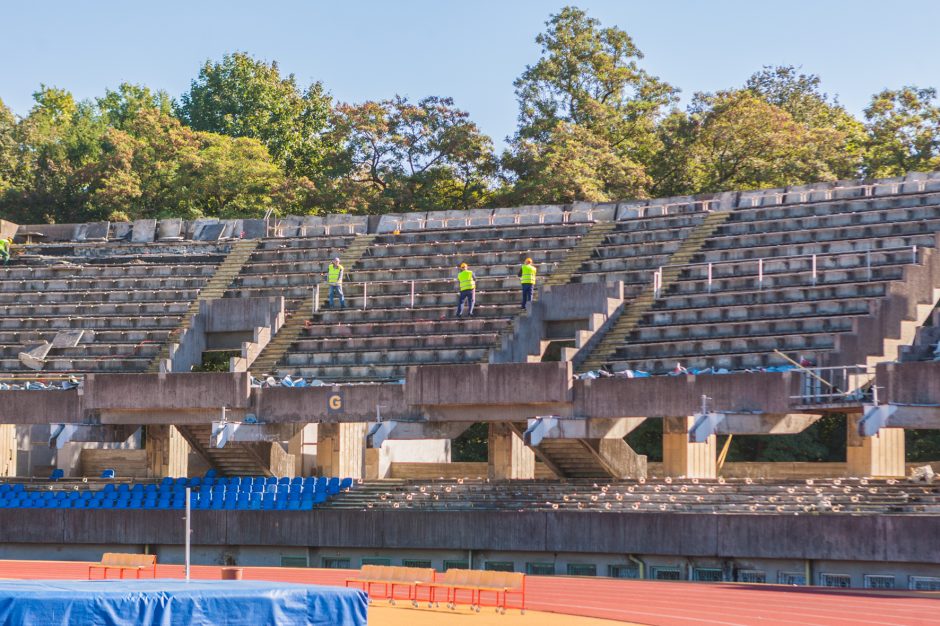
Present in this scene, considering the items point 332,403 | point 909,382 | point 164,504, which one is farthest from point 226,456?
point 909,382

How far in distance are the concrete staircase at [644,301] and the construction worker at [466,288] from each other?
4.19 metres

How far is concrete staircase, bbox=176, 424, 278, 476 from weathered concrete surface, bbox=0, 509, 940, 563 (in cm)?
450

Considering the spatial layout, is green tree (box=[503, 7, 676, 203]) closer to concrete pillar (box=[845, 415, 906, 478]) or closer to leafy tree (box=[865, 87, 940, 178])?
leafy tree (box=[865, 87, 940, 178])

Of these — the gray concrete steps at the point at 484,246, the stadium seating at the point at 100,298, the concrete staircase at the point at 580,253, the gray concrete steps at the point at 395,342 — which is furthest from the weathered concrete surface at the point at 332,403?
the gray concrete steps at the point at 484,246

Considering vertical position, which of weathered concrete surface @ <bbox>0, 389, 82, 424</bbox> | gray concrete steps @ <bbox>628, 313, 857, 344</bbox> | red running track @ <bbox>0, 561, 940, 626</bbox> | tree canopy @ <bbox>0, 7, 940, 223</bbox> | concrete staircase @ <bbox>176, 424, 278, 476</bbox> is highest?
tree canopy @ <bbox>0, 7, 940, 223</bbox>

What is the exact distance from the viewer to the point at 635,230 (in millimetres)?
46031

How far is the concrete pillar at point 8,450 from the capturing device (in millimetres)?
44375

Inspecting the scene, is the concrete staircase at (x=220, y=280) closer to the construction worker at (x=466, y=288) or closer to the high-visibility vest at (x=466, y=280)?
the construction worker at (x=466, y=288)

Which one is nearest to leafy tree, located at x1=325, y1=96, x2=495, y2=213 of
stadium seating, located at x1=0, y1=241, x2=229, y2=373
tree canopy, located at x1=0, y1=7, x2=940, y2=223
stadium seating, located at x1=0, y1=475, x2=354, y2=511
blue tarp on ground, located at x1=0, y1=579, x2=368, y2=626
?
tree canopy, located at x1=0, y1=7, x2=940, y2=223

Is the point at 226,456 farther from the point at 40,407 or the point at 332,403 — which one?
the point at 332,403

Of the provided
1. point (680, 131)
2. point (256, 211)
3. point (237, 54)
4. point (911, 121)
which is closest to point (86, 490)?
point (256, 211)

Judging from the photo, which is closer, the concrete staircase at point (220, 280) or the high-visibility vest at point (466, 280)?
the high-visibility vest at point (466, 280)

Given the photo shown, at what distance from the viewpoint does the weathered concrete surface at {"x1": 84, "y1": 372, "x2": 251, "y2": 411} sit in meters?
39.4

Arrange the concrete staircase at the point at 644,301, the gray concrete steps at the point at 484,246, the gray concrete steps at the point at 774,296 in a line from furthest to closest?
the gray concrete steps at the point at 484,246, the concrete staircase at the point at 644,301, the gray concrete steps at the point at 774,296
